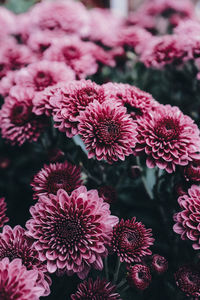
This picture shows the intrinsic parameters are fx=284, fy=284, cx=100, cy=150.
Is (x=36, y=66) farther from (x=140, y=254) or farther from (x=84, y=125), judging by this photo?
(x=140, y=254)

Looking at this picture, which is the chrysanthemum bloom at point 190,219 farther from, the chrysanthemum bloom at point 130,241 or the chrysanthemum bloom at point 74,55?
the chrysanthemum bloom at point 74,55

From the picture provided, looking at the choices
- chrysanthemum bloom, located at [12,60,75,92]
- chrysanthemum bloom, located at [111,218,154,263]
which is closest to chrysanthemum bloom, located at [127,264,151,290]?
chrysanthemum bloom, located at [111,218,154,263]

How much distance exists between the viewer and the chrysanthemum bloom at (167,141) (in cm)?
75

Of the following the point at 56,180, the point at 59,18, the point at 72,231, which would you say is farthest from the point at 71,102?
the point at 59,18

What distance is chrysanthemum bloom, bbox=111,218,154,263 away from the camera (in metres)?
0.68

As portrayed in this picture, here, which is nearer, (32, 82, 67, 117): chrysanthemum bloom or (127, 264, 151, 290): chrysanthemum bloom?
(127, 264, 151, 290): chrysanthemum bloom

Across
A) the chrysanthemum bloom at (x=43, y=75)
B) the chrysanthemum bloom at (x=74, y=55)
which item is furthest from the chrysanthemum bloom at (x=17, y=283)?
the chrysanthemum bloom at (x=74, y=55)

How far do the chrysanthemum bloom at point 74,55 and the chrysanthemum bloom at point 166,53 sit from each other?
0.22 metres

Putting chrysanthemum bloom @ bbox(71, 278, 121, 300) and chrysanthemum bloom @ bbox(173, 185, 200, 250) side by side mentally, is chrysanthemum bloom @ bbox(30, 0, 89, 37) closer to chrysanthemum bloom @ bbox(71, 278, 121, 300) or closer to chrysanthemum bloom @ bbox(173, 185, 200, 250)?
chrysanthemum bloom @ bbox(173, 185, 200, 250)

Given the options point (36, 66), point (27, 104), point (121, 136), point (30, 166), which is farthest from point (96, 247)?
point (30, 166)

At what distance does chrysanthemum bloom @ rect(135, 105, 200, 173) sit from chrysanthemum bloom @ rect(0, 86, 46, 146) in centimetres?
34

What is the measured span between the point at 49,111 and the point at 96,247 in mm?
414

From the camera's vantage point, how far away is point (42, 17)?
1.35m

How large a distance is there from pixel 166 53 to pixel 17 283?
914mm
